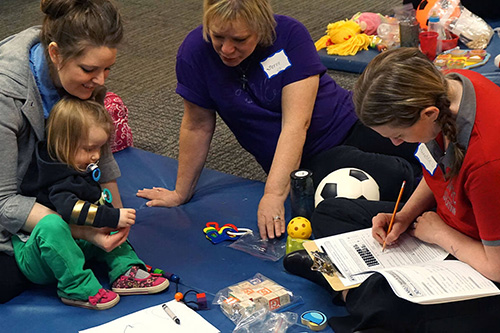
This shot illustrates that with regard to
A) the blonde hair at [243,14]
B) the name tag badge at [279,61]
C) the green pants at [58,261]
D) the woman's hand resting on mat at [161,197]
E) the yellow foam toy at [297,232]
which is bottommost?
the yellow foam toy at [297,232]

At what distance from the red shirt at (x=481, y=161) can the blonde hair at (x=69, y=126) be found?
3.33ft

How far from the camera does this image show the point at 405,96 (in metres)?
1.46

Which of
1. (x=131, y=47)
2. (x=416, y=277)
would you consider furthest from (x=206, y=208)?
(x=131, y=47)

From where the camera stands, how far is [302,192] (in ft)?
7.13

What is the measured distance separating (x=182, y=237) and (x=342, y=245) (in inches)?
25.7

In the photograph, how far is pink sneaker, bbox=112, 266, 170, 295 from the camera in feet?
6.25

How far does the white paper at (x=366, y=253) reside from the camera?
1669mm

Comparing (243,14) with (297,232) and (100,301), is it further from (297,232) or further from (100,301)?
(100,301)

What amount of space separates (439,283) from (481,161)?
0.30 m

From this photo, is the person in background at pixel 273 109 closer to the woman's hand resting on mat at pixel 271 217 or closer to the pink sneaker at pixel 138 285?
the woman's hand resting on mat at pixel 271 217

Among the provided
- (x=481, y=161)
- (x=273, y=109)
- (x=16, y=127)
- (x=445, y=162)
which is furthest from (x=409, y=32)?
(x=16, y=127)

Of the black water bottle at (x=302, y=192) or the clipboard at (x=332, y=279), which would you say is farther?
the black water bottle at (x=302, y=192)

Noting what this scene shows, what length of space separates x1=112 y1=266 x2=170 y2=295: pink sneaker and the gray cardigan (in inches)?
13.1

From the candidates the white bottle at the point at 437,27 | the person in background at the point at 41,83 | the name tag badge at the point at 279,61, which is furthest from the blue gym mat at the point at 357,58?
the person in background at the point at 41,83
